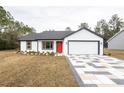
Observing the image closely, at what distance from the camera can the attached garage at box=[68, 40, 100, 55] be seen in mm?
25703

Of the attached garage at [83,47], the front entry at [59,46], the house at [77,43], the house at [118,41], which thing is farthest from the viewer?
the house at [118,41]

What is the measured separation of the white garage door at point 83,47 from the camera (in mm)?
25712

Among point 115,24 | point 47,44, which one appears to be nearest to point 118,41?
point 47,44

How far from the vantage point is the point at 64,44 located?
25.7 m

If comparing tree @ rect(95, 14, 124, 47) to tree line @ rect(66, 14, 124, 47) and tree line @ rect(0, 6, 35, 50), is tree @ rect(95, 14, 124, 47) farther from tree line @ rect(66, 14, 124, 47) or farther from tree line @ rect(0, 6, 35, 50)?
tree line @ rect(0, 6, 35, 50)

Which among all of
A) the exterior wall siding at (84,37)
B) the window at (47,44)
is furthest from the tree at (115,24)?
the window at (47,44)

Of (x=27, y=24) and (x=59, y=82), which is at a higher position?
(x=27, y=24)

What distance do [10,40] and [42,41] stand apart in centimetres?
1584

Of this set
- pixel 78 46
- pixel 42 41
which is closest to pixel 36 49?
pixel 42 41

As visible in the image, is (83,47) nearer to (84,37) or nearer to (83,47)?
(83,47)

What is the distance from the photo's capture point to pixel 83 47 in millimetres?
25891

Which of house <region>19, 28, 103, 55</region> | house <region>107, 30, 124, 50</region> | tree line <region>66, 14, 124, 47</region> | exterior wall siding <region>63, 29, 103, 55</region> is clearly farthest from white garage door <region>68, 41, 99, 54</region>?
tree line <region>66, 14, 124, 47</region>

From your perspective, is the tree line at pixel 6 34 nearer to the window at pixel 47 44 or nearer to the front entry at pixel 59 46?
the window at pixel 47 44
